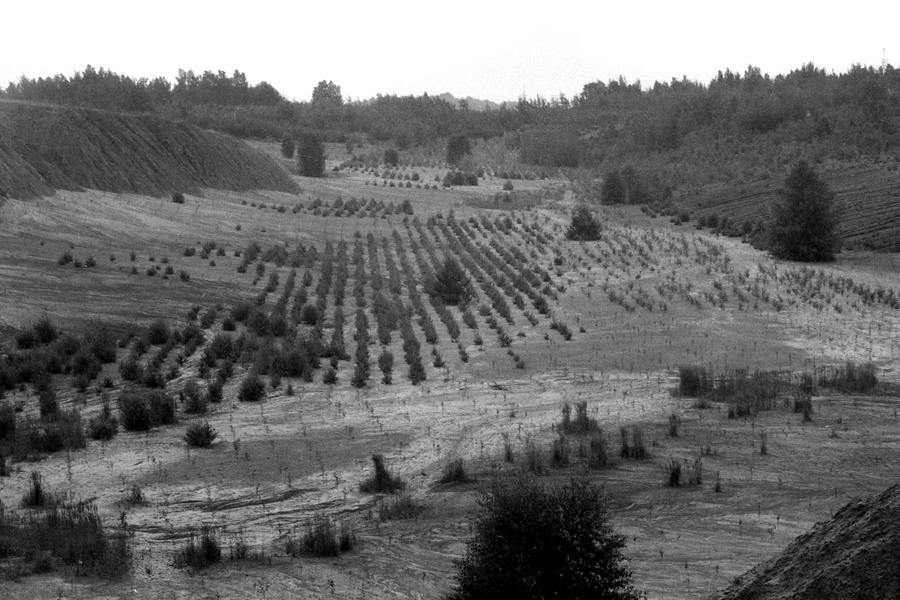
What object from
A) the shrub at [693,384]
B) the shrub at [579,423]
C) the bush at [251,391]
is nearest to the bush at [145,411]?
the bush at [251,391]

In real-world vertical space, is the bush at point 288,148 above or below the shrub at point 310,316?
above

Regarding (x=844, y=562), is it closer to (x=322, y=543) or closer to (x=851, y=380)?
(x=322, y=543)

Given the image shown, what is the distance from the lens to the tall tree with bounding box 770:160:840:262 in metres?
34.4

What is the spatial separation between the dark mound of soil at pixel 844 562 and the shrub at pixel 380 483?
5793 millimetres

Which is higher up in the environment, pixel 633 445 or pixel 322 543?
pixel 633 445

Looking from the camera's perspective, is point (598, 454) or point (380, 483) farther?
point (598, 454)

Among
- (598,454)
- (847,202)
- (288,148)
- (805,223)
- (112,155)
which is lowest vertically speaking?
(598,454)

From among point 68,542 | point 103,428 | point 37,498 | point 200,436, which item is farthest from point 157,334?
point 68,542

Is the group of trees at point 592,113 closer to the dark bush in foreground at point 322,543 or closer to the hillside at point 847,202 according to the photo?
the hillside at point 847,202

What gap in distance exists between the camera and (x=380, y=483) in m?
12.0

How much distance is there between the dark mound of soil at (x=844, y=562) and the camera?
5.76m

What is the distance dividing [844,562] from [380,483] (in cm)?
674

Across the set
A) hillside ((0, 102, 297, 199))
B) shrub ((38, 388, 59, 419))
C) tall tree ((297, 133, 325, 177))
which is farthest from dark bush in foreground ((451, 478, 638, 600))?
tall tree ((297, 133, 325, 177))

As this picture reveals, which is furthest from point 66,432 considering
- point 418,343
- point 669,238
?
point 669,238
